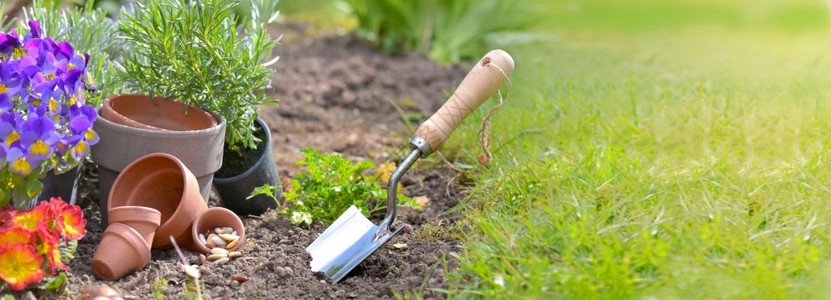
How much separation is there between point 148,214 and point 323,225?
54 centimetres

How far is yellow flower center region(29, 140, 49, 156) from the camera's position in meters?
1.90

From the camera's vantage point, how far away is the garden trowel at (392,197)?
2.20m

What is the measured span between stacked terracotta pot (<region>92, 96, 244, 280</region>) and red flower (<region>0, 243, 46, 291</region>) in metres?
0.19

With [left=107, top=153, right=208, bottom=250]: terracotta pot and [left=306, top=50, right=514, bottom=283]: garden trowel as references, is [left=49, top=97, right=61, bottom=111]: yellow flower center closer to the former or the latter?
[left=107, top=153, right=208, bottom=250]: terracotta pot

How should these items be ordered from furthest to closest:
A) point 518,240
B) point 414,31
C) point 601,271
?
1. point 414,31
2. point 518,240
3. point 601,271

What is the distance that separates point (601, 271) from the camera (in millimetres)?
1791

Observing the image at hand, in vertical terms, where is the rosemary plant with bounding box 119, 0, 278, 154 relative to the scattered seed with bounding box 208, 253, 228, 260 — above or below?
above

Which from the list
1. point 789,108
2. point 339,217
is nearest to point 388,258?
point 339,217

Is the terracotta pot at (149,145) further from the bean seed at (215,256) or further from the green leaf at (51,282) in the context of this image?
the green leaf at (51,282)

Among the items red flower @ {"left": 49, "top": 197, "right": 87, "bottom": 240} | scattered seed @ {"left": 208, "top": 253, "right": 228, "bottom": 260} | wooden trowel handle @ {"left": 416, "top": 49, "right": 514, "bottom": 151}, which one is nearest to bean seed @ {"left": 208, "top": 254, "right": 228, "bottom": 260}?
scattered seed @ {"left": 208, "top": 253, "right": 228, "bottom": 260}

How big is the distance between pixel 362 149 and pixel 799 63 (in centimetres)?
232

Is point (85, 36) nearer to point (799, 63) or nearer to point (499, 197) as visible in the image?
point (499, 197)

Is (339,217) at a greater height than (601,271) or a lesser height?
Answer: lesser

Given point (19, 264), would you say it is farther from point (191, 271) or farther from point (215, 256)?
point (215, 256)
